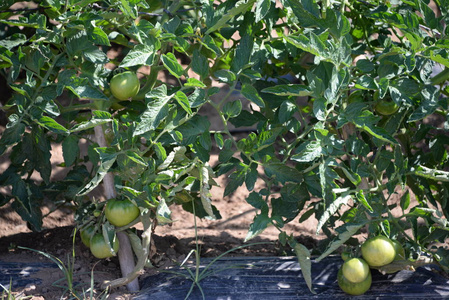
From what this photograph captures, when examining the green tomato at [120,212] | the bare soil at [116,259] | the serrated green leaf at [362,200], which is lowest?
the bare soil at [116,259]

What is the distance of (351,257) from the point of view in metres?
1.79

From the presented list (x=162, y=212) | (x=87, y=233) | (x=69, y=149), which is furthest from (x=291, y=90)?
(x=87, y=233)

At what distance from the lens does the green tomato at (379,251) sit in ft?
5.55

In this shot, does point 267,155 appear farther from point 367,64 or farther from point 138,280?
point 138,280

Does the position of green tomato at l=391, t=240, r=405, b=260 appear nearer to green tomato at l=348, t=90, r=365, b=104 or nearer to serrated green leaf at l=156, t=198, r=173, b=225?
green tomato at l=348, t=90, r=365, b=104

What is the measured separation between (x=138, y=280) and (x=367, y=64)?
1.09m

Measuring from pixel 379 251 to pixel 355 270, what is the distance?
0.10 meters

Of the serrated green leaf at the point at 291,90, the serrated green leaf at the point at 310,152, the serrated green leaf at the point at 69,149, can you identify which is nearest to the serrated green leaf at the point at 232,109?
the serrated green leaf at the point at 291,90

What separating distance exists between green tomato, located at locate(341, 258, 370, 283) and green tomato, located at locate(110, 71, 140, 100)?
2.86 ft

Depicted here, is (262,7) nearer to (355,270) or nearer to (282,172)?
(282,172)

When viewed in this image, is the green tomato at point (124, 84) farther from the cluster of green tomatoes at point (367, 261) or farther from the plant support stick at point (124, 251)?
the cluster of green tomatoes at point (367, 261)

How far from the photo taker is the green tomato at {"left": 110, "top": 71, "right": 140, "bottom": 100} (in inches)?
68.5

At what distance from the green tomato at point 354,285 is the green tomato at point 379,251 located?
8 centimetres

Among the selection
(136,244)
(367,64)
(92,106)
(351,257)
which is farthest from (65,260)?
(367,64)
